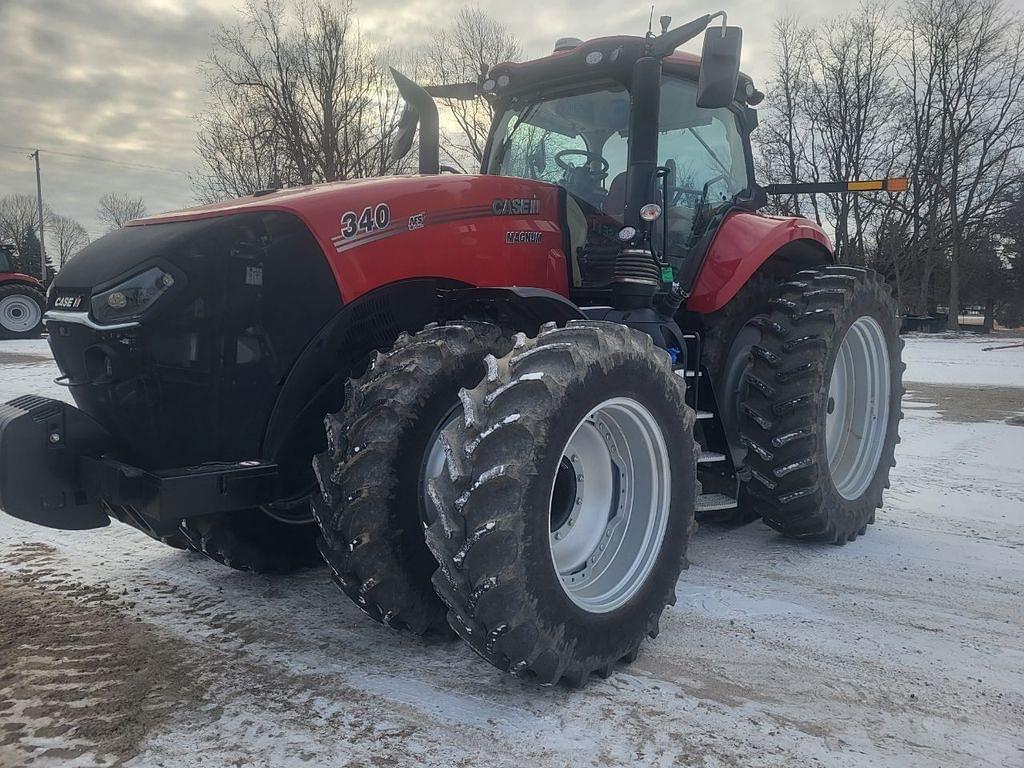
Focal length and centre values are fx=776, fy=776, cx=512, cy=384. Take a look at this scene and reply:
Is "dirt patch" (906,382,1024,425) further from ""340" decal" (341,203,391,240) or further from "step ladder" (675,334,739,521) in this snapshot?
""340" decal" (341,203,391,240)

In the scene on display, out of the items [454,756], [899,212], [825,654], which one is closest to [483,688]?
[454,756]

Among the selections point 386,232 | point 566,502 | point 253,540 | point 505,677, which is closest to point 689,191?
point 386,232

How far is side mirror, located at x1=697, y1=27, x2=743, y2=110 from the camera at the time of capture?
10.5ft

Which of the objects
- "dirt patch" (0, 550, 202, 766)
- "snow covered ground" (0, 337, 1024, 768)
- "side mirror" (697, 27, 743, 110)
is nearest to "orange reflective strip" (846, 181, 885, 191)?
"side mirror" (697, 27, 743, 110)

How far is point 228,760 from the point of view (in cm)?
225

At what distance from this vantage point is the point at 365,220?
9.66 feet

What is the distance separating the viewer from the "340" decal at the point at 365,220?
114 inches

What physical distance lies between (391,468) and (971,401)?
1034 cm

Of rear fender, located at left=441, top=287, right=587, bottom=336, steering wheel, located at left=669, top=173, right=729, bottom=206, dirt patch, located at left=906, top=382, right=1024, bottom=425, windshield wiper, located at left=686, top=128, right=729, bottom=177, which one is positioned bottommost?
dirt patch, located at left=906, top=382, right=1024, bottom=425

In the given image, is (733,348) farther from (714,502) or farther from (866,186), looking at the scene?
(866,186)

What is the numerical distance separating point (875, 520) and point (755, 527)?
30.9 inches

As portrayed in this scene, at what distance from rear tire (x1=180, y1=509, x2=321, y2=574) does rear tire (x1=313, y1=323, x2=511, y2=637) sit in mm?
804

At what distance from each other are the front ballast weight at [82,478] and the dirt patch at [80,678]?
554 mm

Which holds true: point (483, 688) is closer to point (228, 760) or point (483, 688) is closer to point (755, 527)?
point (228, 760)
